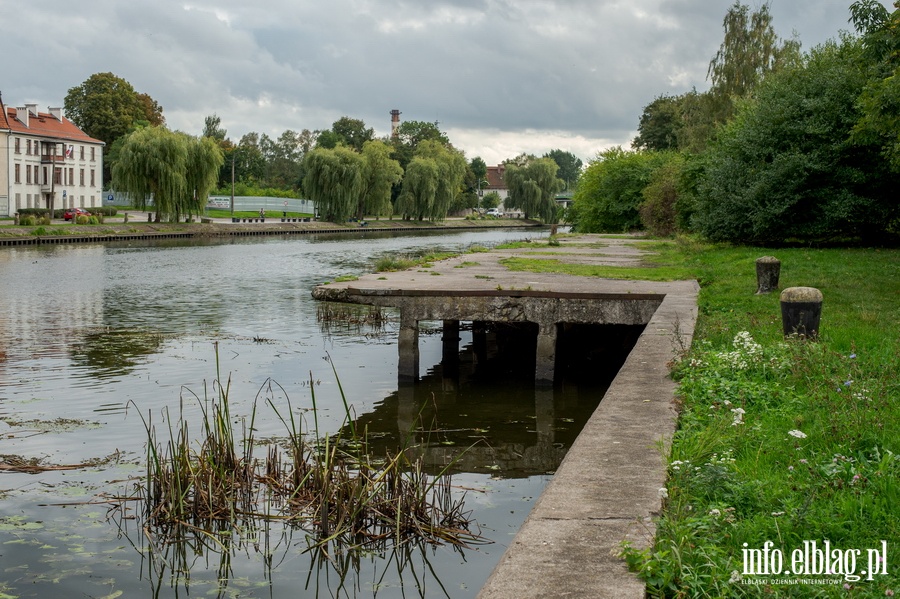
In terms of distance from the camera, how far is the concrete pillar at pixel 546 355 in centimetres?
1484

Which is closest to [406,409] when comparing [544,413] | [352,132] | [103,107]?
[544,413]

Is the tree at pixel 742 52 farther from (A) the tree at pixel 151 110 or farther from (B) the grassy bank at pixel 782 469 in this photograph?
(A) the tree at pixel 151 110

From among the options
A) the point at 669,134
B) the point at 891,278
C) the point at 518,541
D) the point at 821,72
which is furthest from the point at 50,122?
the point at 518,541

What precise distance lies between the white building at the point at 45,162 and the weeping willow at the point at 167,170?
13425 millimetres

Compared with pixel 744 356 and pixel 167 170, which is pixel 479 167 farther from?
pixel 744 356

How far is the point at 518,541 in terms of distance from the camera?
15.0 feet

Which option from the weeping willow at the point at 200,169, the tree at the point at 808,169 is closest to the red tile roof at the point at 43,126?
the weeping willow at the point at 200,169

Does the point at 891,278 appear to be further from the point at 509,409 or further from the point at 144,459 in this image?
the point at 144,459

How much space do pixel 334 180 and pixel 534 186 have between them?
106ft

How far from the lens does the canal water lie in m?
6.99

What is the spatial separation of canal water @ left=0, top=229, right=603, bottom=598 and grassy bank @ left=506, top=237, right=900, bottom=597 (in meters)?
2.06

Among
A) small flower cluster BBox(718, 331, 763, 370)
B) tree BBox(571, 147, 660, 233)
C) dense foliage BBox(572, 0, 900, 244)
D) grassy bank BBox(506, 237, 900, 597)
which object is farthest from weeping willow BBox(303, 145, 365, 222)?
small flower cluster BBox(718, 331, 763, 370)

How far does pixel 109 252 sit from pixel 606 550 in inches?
1868

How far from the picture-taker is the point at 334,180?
8256 centimetres
